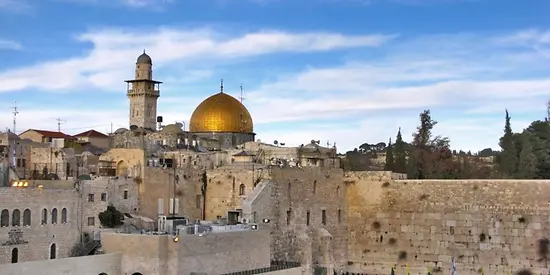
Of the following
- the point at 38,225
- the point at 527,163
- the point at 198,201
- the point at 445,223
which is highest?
the point at 527,163

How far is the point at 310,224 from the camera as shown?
34.1 m

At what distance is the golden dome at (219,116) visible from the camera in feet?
144

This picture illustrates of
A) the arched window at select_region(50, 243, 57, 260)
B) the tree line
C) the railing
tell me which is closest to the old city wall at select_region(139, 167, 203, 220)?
the railing

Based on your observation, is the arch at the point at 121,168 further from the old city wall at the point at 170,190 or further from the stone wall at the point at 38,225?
the stone wall at the point at 38,225

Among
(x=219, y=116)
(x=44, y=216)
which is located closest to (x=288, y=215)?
(x=44, y=216)

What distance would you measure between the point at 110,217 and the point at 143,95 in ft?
69.3

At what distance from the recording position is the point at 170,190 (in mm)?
31688

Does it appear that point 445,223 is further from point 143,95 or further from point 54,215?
point 143,95

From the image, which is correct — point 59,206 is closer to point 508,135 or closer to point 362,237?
point 362,237

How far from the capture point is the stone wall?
23.4 m

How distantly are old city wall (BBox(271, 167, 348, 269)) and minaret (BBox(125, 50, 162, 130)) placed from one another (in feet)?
55.0

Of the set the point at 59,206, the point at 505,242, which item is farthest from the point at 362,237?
the point at 59,206

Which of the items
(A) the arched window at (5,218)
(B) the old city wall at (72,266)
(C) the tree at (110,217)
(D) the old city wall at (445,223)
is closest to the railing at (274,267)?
(B) the old city wall at (72,266)

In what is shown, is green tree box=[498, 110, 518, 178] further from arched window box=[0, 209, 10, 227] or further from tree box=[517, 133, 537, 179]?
arched window box=[0, 209, 10, 227]
